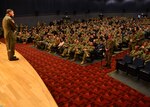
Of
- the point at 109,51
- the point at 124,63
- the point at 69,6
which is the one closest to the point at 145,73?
the point at 124,63

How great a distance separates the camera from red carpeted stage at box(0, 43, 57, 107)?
8.06 feet

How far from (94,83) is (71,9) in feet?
47.8

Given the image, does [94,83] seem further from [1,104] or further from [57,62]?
[1,104]

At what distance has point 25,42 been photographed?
11.8 metres

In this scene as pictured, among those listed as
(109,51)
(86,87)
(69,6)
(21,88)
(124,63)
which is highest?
(69,6)

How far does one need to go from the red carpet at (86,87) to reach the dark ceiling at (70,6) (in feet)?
31.8

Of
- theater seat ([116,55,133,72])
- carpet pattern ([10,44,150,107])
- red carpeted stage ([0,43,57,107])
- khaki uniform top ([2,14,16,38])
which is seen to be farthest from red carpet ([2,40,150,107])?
khaki uniform top ([2,14,16,38])

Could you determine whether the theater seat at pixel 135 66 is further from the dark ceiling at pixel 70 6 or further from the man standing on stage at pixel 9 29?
the dark ceiling at pixel 70 6

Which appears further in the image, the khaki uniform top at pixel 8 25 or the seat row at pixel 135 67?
the seat row at pixel 135 67

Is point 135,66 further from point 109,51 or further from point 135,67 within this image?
point 109,51

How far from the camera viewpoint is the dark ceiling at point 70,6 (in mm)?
15375

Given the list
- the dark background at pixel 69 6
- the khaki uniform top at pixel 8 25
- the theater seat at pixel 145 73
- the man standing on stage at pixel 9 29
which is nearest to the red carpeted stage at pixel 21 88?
the man standing on stage at pixel 9 29

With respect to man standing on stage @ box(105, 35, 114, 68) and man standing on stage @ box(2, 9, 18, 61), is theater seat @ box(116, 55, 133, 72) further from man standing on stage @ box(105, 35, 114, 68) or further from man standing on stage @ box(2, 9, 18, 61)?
man standing on stage @ box(2, 9, 18, 61)

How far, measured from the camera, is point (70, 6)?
61.9 ft
